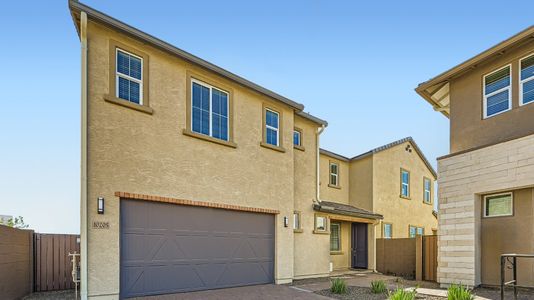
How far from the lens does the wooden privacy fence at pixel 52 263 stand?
10.2 metres

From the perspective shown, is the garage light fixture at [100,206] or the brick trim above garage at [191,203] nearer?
the garage light fixture at [100,206]

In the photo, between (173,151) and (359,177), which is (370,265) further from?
(173,151)

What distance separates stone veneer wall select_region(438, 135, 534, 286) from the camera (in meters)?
10.2

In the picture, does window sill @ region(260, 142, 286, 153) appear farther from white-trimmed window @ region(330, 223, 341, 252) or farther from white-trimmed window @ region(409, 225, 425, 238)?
white-trimmed window @ region(409, 225, 425, 238)

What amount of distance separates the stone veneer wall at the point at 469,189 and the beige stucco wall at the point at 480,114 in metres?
0.52

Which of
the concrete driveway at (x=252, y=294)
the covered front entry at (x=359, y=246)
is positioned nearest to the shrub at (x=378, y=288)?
the concrete driveway at (x=252, y=294)

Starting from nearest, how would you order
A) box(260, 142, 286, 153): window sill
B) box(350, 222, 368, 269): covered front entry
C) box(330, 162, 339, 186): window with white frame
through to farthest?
box(260, 142, 286, 153): window sill → box(350, 222, 368, 269): covered front entry → box(330, 162, 339, 186): window with white frame

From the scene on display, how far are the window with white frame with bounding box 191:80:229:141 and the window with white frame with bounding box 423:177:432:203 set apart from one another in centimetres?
1698

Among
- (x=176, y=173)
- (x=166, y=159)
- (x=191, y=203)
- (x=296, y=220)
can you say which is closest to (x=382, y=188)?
(x=296, y=220)

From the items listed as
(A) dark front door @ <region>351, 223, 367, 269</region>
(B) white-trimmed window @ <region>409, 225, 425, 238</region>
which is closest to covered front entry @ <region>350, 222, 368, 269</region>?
(A) dark front door @ <region>351, 223, 367, 269</region>

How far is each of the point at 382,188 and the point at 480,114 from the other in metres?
8.95

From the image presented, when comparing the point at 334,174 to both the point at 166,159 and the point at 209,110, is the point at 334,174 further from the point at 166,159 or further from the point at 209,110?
the point at 166,159

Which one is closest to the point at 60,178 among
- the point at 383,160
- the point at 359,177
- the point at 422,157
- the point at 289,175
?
the point at 289,175

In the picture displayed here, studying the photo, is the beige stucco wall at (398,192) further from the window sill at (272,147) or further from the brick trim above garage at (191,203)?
the brick trim above garage at (191,203)
